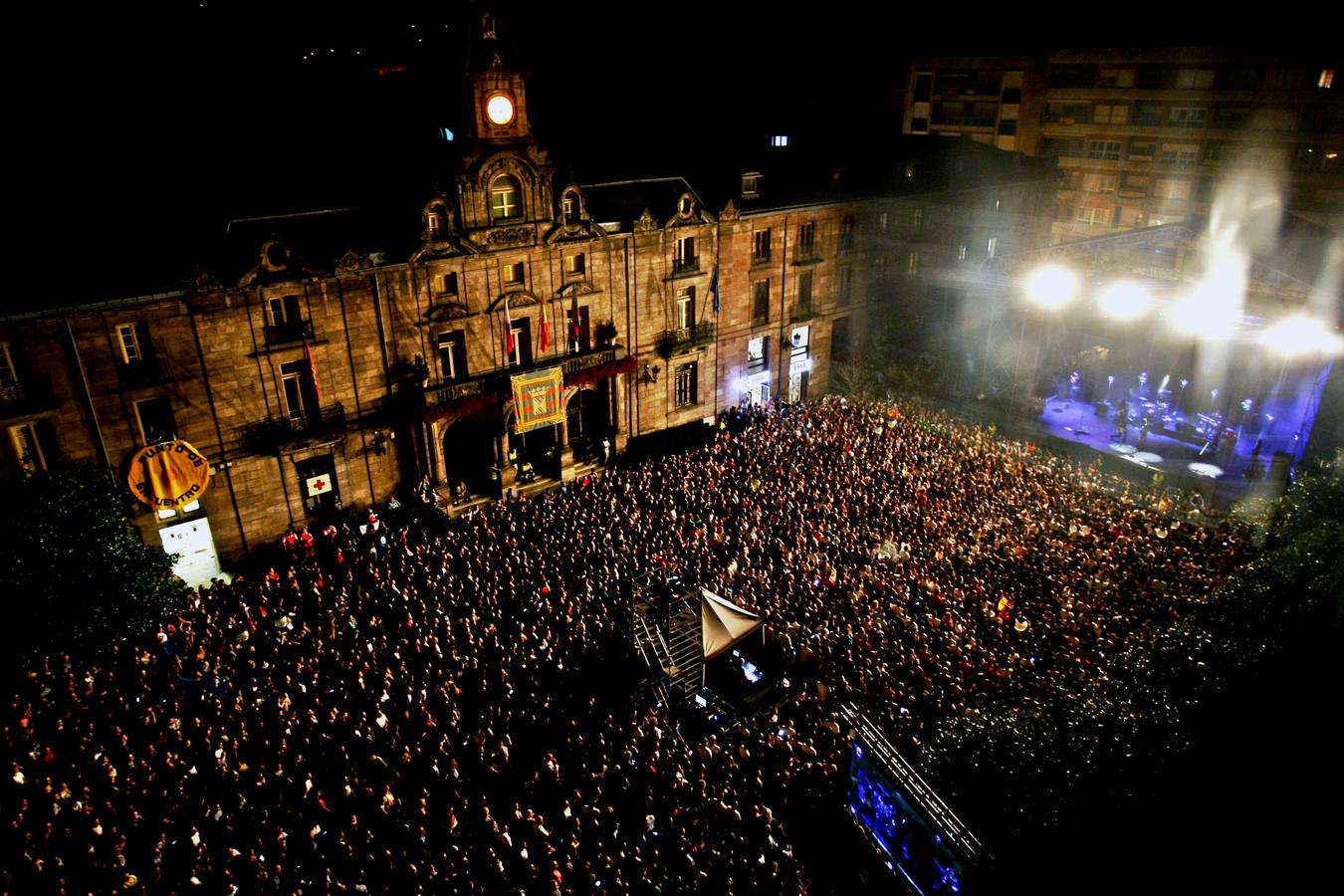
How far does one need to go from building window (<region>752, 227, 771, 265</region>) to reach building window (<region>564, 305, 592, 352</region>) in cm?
986

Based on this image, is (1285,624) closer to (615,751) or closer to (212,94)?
(615,751)

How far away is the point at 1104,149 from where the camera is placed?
53.6 meters

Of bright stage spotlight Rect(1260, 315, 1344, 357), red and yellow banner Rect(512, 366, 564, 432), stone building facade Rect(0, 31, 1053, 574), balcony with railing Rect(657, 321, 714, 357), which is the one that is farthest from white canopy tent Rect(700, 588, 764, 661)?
bright stage spotlight Rect(1260, 315, 1344, 357)

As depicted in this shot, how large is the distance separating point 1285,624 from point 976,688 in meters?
8.56

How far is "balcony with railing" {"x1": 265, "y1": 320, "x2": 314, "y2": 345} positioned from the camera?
1102 inches

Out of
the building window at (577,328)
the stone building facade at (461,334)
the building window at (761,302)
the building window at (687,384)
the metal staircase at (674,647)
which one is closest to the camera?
the metal staircase at (674,647)

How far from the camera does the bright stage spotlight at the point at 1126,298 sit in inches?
1476

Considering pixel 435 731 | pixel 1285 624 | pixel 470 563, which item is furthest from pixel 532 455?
pixel 1285 624

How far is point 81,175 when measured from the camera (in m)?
32.2

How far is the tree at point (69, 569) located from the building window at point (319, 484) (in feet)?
26.9

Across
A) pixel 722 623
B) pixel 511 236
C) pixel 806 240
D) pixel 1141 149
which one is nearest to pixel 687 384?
pixel 806 240

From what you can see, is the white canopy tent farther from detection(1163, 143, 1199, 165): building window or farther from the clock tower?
detection(1163, 143, 1199, 165): building window

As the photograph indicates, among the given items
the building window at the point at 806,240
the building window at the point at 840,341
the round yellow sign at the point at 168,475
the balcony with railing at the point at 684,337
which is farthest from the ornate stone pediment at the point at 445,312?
the building window at the point at 840,341

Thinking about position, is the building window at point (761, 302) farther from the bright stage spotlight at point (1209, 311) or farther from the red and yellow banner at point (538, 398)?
the bright stage spotlight at point (1209, 311)
